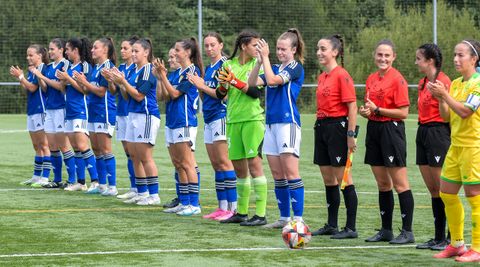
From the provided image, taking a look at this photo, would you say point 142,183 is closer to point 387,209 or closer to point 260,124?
point 260,124

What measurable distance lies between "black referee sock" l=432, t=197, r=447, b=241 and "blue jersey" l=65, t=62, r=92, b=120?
5.99 meters

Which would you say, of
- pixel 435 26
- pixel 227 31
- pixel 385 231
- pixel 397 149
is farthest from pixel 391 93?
pixel 227 31

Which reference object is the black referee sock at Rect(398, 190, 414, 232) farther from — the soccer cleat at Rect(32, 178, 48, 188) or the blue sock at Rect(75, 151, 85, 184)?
the soccer cleat at Rect(32, 178, 48, 188)

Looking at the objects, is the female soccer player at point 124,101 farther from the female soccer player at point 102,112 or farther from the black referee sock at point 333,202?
the black referee sock at point 333,202

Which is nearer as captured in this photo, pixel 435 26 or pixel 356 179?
pixel 356 179

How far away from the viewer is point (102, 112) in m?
13.5

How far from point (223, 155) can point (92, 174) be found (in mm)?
3203

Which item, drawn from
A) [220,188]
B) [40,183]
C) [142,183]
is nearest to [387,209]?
[220,188]

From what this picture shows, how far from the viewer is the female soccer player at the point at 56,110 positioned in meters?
14.2

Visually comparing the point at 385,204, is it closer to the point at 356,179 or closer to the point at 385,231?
the point at 385,231

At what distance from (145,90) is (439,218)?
4193 millimetres

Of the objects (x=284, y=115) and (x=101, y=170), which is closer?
(x=284, y=115)

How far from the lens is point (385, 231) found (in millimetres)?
9602

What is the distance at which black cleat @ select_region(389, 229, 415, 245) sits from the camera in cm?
939
